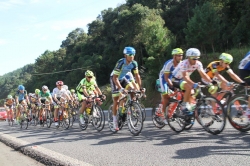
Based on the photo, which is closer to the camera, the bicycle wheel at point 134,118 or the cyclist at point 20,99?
the bicycle wheel at point 134,118

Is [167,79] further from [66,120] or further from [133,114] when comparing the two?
[66,120]

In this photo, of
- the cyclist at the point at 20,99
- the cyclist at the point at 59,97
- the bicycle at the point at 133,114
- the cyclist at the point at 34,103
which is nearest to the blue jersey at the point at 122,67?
the bicycle at the point at 133,114

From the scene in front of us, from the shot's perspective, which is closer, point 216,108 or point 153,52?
point 216,108

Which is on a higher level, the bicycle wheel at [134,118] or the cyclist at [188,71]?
the cyclist at [188,71]

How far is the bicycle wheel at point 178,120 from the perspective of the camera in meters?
7.55

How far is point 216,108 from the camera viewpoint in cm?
678

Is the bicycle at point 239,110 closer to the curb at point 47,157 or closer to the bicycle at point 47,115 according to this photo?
the curb at point 47,157

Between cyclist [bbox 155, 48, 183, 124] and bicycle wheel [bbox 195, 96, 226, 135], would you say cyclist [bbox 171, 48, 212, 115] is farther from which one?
cyclist [bbox 155, 48, 183, 124]

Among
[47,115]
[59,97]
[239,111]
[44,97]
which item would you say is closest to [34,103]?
[44,97]

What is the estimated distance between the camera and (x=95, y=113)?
10242 millimetres

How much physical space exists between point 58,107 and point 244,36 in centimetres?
2725

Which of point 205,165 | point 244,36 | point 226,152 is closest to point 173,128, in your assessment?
point 226,152

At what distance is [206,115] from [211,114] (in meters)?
0.16

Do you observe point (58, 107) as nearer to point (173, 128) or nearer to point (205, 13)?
point (173, 128)
